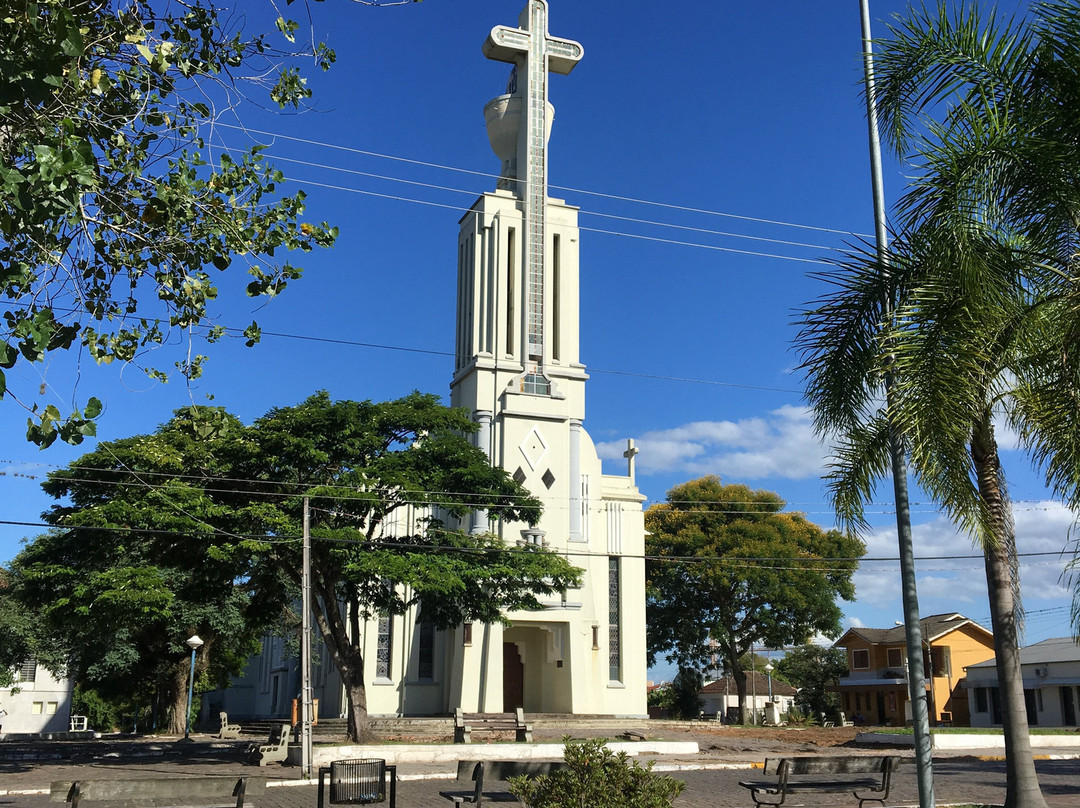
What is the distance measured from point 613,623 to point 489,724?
339 inches

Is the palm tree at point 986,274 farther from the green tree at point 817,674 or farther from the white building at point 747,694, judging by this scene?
the white building at point 747,694

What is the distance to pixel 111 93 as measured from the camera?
Result: 26.0 ft

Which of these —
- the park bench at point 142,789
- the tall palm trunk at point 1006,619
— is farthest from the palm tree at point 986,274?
the park bench at point 142,789

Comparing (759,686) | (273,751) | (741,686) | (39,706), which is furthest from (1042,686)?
(39,706)

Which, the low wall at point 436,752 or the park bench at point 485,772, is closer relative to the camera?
the park bench at point 485,772

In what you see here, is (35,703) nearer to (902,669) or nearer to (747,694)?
(902,669)

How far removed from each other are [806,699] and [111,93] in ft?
190

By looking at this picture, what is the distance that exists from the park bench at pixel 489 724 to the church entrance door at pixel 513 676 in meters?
5.10

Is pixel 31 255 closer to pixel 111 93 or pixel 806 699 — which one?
pixel 111 93

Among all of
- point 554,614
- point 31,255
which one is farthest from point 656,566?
point 31,255

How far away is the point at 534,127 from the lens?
38.5 meters

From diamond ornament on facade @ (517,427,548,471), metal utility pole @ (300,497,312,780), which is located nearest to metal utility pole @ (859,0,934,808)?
metal utility pole @ (300,497,312,780)

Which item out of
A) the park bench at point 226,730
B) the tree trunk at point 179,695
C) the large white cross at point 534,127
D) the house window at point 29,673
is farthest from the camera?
the house window at point 29,673

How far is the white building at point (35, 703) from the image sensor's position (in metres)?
49.9
